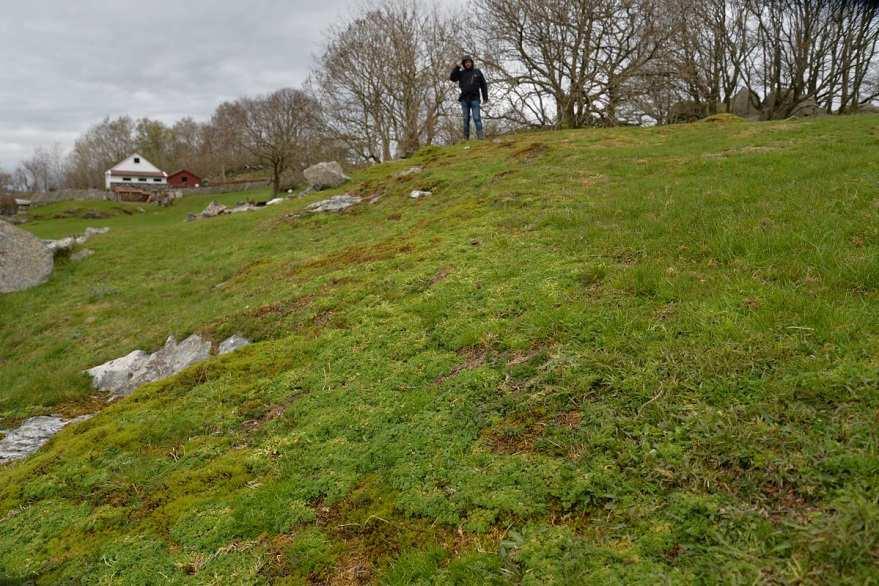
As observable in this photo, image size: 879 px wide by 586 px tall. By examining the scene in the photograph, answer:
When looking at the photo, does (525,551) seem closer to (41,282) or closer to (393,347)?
(393,347)

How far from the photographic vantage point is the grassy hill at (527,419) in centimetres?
341

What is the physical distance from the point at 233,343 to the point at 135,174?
378ft

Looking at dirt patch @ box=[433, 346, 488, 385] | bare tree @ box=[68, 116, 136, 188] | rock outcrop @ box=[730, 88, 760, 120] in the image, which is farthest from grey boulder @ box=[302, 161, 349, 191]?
bare tree @ box=[68, 116, 136, 188]

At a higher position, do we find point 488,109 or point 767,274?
point 488,109

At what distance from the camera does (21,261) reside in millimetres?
18203

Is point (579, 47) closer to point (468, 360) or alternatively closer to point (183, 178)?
point (468, 360)

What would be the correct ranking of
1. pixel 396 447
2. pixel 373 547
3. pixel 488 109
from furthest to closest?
1. pixel 488 109
2. pixel 396 447
3. pixel 373 547

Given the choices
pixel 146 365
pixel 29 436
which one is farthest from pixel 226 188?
pixel 29 436

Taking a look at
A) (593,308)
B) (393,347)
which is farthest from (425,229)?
(593,308)

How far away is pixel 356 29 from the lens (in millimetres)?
38344

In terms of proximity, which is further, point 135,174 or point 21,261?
point 135,174

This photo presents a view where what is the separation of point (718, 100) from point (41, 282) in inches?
1528

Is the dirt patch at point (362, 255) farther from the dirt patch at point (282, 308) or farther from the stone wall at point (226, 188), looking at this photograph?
the stone wall at point (226, 188)

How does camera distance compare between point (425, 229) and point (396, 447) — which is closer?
point (396, 447)
